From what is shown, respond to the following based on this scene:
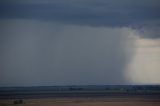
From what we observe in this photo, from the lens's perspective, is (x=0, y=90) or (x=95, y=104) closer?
(x=95, y=104)

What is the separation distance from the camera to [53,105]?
1847 cm

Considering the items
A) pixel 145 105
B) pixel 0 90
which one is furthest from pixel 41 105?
pixel 0 90

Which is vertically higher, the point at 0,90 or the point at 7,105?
the point at 0,90

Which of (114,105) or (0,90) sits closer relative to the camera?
(114,105)

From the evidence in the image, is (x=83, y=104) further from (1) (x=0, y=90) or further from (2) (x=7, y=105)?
(1) (x=0, y=90)

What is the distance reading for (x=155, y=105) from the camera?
18656mm

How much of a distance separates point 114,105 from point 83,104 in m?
1.53

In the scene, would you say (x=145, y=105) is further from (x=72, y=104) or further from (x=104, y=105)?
(x=72, y=104)

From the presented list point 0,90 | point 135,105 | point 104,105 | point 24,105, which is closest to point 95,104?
point 104,105

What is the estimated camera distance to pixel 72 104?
19.2 meters

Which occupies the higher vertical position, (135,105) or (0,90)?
(0,90)

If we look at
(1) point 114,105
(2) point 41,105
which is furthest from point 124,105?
(2) point 41,105

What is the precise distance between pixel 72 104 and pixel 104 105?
1452 millimetres

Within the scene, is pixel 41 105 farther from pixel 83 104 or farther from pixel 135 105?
pixel 135 105
